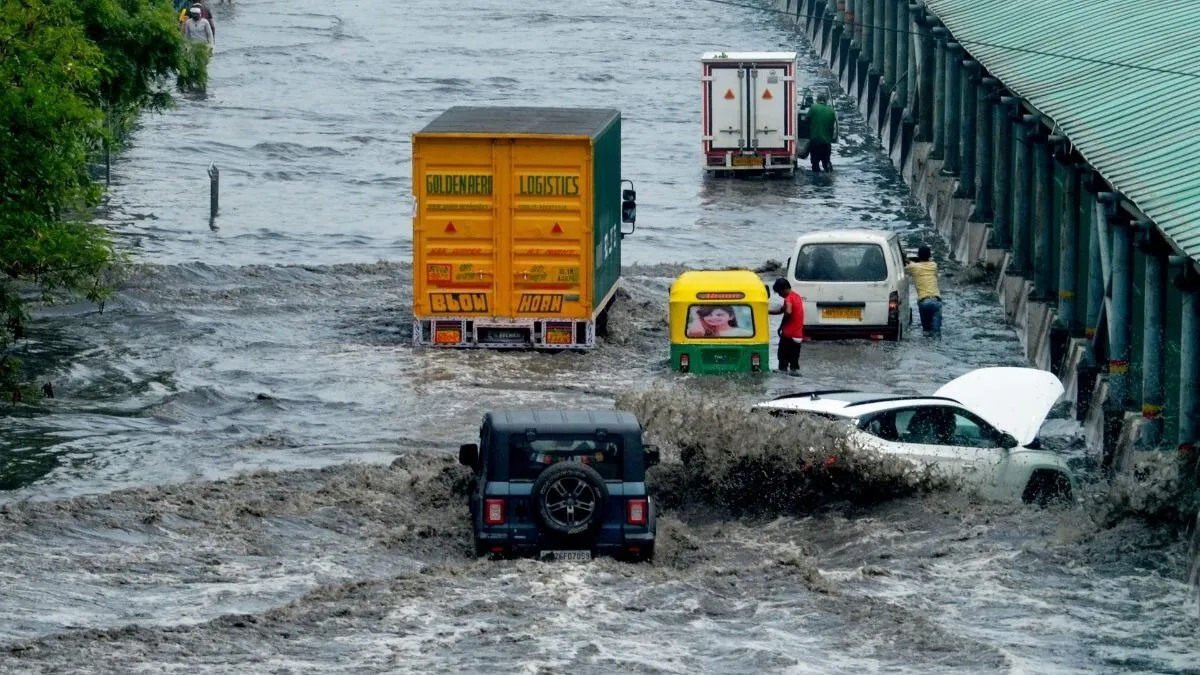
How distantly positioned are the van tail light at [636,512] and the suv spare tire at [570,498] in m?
0.21

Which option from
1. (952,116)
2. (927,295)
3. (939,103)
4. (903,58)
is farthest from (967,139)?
(903,58)

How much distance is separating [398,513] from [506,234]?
26.6ft

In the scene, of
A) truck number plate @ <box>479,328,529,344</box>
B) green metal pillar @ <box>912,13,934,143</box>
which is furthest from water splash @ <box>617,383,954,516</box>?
green metal pillar @ <box>912,13,934,143</box>

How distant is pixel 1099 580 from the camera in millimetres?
18250

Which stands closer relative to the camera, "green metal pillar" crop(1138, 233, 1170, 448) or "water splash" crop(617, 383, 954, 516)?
"water splash" crop(617, 383, 954, 516)

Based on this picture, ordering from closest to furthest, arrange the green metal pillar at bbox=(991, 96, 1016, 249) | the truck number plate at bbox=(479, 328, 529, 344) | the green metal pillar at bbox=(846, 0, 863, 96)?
the truck number plate at bbox=(479, 328, 529, 344)
the green metal pillar at bbox=(991, 96, 1016, 249)
the green metal pillar at bbox=(846, 0, 863, 96)

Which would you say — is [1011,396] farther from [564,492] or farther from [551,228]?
[551,228]

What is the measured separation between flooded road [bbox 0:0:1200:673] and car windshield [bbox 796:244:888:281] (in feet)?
3.05

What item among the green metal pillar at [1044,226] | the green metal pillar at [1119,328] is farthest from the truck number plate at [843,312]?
the green metal pillar at [1119,328]

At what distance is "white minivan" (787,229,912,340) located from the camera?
30406mm

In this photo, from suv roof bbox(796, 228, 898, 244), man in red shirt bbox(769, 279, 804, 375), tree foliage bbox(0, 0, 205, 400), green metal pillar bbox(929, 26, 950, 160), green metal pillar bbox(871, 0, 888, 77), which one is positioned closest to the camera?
tree foliage bbox(0, 0, 205, 400)

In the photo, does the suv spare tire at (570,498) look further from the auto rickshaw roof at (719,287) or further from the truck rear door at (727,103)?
the truck rear door at (727,103)

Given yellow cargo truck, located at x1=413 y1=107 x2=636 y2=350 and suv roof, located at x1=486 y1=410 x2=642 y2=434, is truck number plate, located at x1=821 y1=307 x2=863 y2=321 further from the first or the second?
suv roof, located at x1=486 y1=410 x2=642 y2=434

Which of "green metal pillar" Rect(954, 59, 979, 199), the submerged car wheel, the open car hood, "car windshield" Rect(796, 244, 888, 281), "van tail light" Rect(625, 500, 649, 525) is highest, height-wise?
"green metal pillar" Rect(954, 59, 979, 199)
